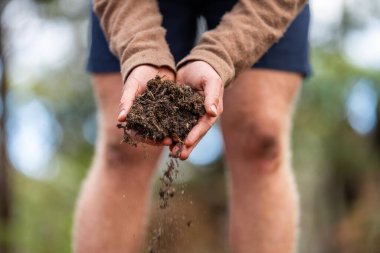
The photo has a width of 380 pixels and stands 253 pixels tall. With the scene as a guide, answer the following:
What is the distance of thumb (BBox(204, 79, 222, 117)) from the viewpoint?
141 cm

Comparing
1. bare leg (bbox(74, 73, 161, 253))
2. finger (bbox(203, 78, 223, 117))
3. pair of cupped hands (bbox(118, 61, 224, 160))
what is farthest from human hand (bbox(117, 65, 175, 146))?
bare leg (bbox(74, 73, 161, 253))

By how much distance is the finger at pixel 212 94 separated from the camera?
55.6 inches

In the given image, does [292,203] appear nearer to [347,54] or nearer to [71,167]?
[71,167]

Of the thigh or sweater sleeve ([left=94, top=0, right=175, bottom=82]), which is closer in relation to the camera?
sweater sleeve ([left=94, top=0, right=175, bottom=82])

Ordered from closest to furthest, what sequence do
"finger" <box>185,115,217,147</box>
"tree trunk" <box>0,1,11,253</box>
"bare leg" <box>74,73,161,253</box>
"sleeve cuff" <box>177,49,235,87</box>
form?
1. "finger" <box>185,115,217,147</box>
2. "sleeve cuff" <box>177,49,235,87</box>
3. "bare leg" <box>74,73,161,253</box>
4. "tree trunk" <box>0,1,11,253</box>

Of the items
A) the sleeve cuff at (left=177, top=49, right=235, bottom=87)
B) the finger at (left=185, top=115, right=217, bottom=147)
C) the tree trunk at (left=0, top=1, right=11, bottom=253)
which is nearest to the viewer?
the finger at (left=185, top=115, right=217, bottom=147)

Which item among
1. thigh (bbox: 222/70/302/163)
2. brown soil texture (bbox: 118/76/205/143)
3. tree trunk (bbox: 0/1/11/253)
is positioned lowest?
tree trunk (bbox: 0/1/11/253)

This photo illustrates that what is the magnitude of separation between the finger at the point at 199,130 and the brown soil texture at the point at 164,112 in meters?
0.02

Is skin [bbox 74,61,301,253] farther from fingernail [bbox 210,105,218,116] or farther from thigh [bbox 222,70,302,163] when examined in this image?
fingernail [bbox 210,105,218,116]

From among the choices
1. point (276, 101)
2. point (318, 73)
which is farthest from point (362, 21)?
point (276, 101)

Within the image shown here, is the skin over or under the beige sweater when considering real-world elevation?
under

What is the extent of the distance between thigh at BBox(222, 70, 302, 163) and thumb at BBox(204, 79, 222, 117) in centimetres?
40

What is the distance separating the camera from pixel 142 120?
4.69 feet

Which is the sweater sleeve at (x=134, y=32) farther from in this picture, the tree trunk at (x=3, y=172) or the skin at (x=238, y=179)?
the tree trunk at (x=3, y=172)
